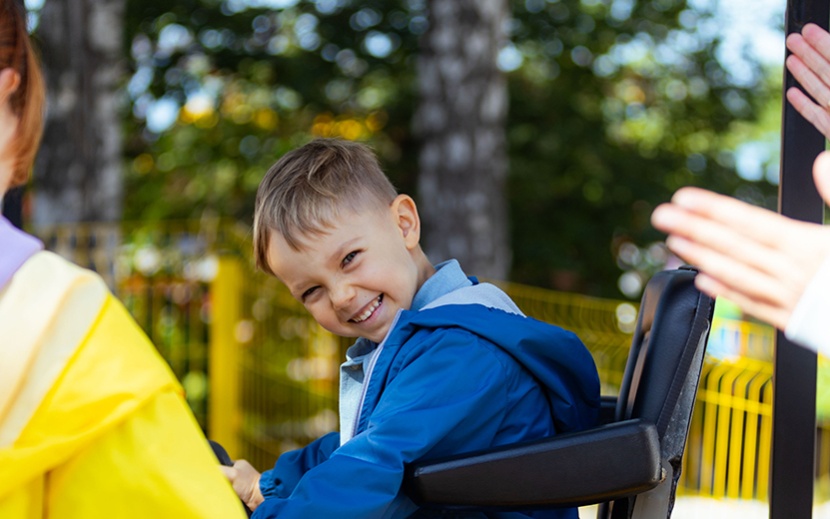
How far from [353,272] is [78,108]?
428cm

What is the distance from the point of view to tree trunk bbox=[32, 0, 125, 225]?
5477 millimetres

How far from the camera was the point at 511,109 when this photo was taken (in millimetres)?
7293

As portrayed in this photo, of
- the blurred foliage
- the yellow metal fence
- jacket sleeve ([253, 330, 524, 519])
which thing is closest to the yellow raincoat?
jacket sleeve ([253, 330, 524, 519])

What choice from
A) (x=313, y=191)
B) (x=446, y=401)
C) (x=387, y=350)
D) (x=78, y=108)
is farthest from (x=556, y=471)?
(x=78, y=108)

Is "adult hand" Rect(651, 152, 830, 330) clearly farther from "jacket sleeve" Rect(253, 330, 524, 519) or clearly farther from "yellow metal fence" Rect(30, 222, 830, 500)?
"yellow metal fence" Rect(30, 222, 830, 500)

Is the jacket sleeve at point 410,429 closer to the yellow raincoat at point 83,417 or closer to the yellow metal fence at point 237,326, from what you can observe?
the yellow raincoat at point 83,417

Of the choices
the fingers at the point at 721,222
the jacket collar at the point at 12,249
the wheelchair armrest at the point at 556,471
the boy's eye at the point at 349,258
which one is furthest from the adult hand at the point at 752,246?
the boy's eye at the point at 349,258

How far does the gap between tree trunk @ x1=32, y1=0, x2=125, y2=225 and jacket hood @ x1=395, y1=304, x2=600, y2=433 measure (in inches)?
170

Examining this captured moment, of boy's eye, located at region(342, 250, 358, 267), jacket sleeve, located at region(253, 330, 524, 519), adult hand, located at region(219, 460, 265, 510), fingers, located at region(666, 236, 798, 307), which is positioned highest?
fingers, located at region(666, 236, 798, 307)

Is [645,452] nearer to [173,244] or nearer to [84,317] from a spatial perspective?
[84,317]

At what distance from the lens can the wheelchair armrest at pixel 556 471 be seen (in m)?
1.36

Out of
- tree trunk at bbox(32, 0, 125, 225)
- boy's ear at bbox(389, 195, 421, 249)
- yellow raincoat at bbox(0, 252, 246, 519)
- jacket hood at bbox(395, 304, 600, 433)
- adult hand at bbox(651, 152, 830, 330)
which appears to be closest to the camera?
yellow raincoat at bbox(0, 252, 246, 519)

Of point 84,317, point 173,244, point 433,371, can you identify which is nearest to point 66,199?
point 173,244

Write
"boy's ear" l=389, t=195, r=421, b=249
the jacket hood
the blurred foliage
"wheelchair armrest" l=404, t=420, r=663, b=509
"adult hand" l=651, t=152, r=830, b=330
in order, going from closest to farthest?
"adult hand" l=651, t=152, r=830, b=330
"wheelchair armrest" l=404, t=420, r=663, b=509
the jacket hood
"boy's ear" l=389, t=195, r=421, b=249
the blurred foliage
